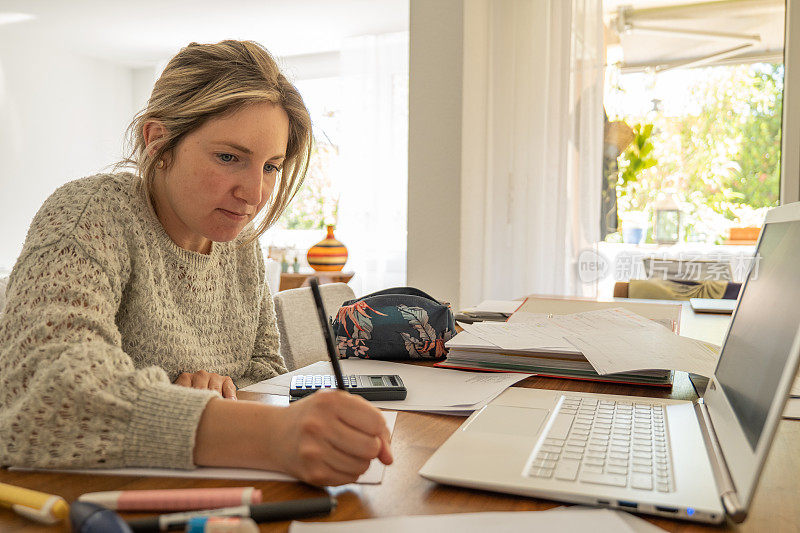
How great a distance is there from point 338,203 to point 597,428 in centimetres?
481

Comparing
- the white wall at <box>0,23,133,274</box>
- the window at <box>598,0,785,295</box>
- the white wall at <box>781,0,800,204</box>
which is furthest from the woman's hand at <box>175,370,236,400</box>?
the white wall at <box>0,23,133,274</box>

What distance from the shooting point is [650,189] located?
165 inches

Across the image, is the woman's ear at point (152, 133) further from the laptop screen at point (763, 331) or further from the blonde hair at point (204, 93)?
the laptop screen at point (763, 331)

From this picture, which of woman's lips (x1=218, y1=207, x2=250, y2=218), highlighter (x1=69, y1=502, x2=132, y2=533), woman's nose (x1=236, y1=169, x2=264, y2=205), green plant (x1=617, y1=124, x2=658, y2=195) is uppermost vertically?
green plant (x1=617, y1=124, x2=658, y2=195)

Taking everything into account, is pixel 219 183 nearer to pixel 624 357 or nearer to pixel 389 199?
pixel 624 357

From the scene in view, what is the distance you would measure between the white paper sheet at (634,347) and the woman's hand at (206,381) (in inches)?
20.5

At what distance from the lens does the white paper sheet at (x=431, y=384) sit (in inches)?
31.5

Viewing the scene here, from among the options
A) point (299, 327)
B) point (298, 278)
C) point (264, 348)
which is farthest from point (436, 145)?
point (264, 348)

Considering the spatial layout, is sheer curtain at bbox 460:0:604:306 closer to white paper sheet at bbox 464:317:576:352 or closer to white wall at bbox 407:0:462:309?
white wall at bbox 407:0:462:309

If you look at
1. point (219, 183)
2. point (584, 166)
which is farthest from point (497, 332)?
point (584, 166)

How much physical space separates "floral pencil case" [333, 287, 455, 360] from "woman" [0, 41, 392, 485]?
0.51ft

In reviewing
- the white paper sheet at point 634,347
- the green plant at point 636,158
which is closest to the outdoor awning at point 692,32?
the green plant at point 636,158

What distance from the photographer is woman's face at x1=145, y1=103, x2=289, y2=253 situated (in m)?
0.86

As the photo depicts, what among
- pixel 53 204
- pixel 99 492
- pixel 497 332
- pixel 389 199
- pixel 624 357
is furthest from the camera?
pixel 389 199
